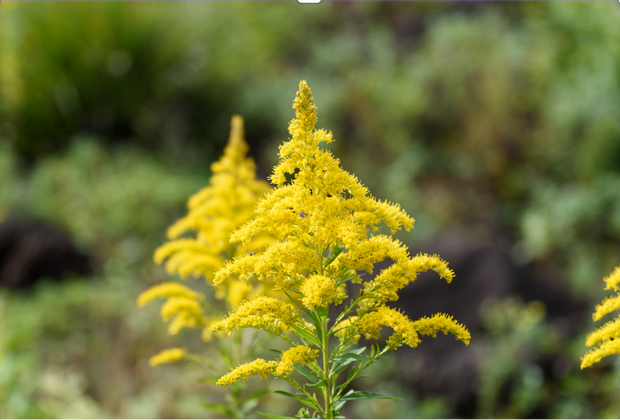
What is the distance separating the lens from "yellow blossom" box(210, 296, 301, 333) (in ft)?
5.69

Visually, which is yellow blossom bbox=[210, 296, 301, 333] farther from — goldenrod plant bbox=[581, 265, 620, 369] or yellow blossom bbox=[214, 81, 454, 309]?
goldenrod plant bbox=[581, 265, 620, 369]

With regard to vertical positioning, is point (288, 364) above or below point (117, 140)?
below

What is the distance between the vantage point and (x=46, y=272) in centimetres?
744

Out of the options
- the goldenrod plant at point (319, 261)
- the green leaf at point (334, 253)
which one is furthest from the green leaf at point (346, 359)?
the green leaf at point (334, 253)

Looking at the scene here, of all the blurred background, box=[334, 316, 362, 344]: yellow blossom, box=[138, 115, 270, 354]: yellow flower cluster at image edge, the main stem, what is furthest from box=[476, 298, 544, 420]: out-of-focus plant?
the main stem

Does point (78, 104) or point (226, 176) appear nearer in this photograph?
point (226, 176)

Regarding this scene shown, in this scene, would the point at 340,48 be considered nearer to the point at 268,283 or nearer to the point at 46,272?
the point at 46,272

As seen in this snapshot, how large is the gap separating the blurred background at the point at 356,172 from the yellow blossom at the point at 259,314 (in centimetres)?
305

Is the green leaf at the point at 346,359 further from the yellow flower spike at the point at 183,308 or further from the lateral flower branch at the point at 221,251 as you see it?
the yellow flower spike at the point at 183,308

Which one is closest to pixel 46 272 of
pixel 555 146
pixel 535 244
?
pixel 535 244

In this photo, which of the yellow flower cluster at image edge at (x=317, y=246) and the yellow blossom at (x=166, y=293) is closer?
the yellow flower cluster at image edge at (x=317, y=246)

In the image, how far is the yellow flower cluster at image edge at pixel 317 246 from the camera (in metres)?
1.74

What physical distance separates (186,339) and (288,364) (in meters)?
4.55

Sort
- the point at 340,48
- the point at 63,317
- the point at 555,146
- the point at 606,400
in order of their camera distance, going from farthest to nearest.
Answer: the point at 340,48, the point at 555,146, the point at 63,317, the point at 606,400
